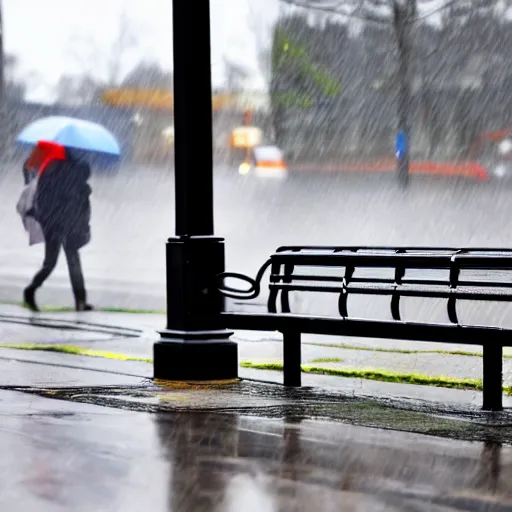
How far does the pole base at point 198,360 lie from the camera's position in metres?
10.3

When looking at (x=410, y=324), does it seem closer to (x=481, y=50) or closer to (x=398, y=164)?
(x=398, y=164)

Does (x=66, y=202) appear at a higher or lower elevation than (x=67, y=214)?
higher

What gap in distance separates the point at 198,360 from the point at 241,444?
9.53 ft

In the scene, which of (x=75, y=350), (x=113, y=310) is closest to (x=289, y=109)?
(x=113, y=310)

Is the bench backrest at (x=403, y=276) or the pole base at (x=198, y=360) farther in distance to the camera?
the pole base at (x=198, y=360)

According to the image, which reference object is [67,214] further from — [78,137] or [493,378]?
[493,378]

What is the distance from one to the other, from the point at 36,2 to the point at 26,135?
35211mm

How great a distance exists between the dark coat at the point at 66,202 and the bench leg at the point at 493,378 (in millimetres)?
7871

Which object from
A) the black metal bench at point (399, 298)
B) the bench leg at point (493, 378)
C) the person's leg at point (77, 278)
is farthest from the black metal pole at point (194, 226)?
the person's leg at point (77, 278)

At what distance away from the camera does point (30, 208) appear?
17062mm

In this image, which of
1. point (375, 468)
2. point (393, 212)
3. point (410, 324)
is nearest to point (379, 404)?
point (410, 324)

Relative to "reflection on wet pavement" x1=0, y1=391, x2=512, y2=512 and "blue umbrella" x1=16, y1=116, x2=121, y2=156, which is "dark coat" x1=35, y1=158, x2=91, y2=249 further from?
"reflection on wet pavement" x1=0, y1=391, x2=512, y2=512

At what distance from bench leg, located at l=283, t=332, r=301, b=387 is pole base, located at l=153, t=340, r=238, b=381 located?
0.45 metres

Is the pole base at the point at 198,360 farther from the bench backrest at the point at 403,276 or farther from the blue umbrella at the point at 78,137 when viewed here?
the blue umbrella at the point at 78,137
